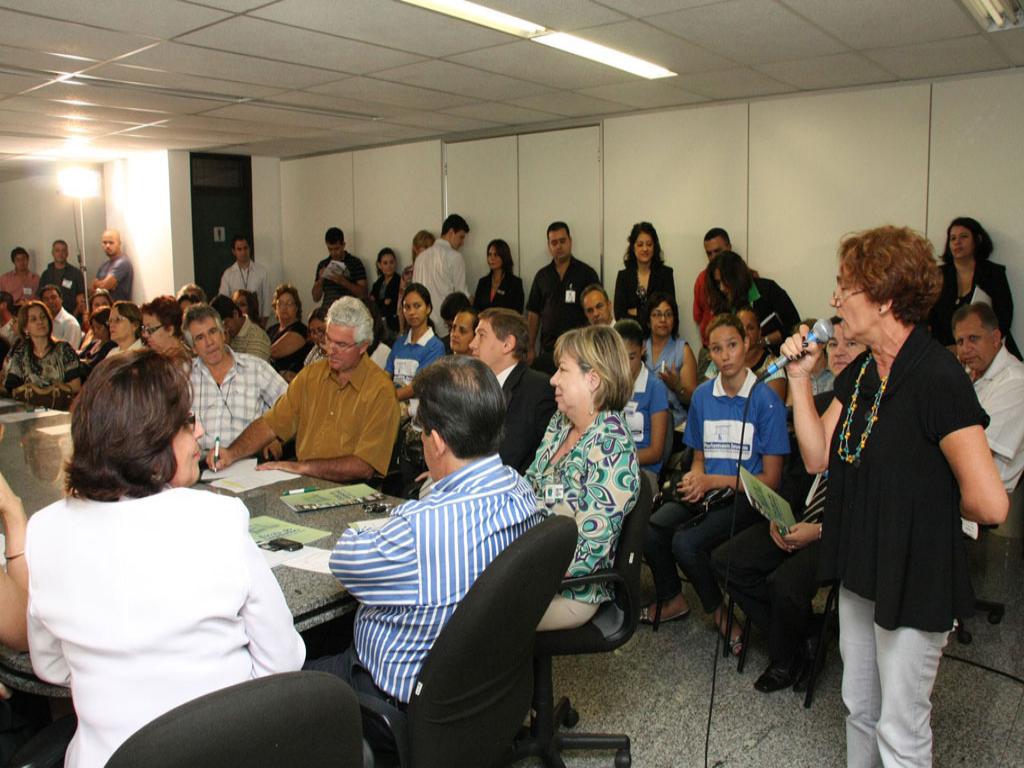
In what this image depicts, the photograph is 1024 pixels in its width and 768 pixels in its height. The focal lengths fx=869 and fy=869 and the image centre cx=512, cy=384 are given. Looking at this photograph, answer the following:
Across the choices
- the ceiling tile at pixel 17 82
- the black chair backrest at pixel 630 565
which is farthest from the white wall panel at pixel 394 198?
the black chair backrest at pixel 630 565

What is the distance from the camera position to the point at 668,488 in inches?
151

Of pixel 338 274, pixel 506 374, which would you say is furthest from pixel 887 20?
pixel 338 274

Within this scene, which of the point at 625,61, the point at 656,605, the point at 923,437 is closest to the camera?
the point at 923,437

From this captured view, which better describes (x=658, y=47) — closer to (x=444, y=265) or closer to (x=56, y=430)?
(x=444, y=265)

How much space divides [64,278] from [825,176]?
9.25 metres

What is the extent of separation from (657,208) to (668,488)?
3594mm

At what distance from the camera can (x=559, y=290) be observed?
7.29 meters

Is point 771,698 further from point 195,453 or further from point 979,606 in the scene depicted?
point 195,453

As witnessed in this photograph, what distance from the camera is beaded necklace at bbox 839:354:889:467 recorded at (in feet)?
6.63

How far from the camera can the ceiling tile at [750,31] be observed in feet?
13.0

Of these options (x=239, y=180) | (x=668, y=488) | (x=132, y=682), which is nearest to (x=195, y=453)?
(x=132, y=682)

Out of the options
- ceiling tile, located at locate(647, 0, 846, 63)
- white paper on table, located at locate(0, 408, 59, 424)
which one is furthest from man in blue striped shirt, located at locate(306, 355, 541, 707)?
white paper on table, located at locate(0, 408, 59, 424)

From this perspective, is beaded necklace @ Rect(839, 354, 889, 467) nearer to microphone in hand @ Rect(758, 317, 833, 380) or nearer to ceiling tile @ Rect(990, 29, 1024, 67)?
microphone in hand @ Rect(758, 317, 833, 380)

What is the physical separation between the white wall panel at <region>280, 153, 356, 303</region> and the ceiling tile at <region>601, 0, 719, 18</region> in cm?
570
